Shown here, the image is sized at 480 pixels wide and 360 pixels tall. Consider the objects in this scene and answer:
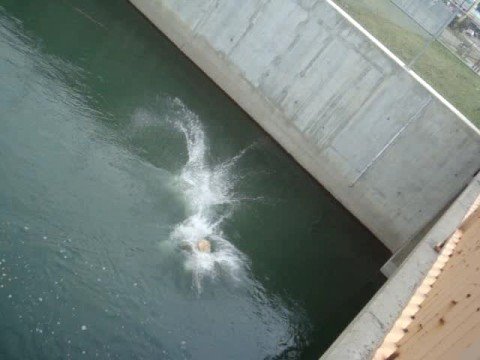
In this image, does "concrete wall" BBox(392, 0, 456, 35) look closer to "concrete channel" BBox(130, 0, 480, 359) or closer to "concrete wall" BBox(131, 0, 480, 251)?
"concrete channel" BBox(130, 0, 480, 359)

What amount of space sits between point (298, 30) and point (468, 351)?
1612 centimetres

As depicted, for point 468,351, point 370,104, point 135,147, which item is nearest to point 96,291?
point 135,147

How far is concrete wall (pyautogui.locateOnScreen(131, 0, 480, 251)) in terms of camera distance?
16562mm

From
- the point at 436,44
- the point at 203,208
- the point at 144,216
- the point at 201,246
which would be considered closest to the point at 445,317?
the point at 201,246

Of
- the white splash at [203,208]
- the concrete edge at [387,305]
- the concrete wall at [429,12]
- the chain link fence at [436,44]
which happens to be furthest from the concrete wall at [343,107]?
the concrete edge at [387,305]

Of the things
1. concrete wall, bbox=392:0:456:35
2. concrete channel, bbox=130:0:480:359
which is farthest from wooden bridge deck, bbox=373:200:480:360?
concrete wall, bbox=392:0:456:35

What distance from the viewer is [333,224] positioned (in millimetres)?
17172

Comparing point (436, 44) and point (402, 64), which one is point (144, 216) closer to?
point (402, 64)

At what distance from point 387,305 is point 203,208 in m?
7.10

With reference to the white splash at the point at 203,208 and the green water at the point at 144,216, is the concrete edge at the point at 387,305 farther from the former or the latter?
the white splash at the point at 203,208

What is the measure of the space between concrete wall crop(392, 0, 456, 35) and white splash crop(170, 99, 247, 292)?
796 cm

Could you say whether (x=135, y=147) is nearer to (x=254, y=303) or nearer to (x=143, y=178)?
(x=143, y=178)

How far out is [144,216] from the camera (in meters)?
13.0

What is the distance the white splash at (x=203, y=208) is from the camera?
41.9 feet
